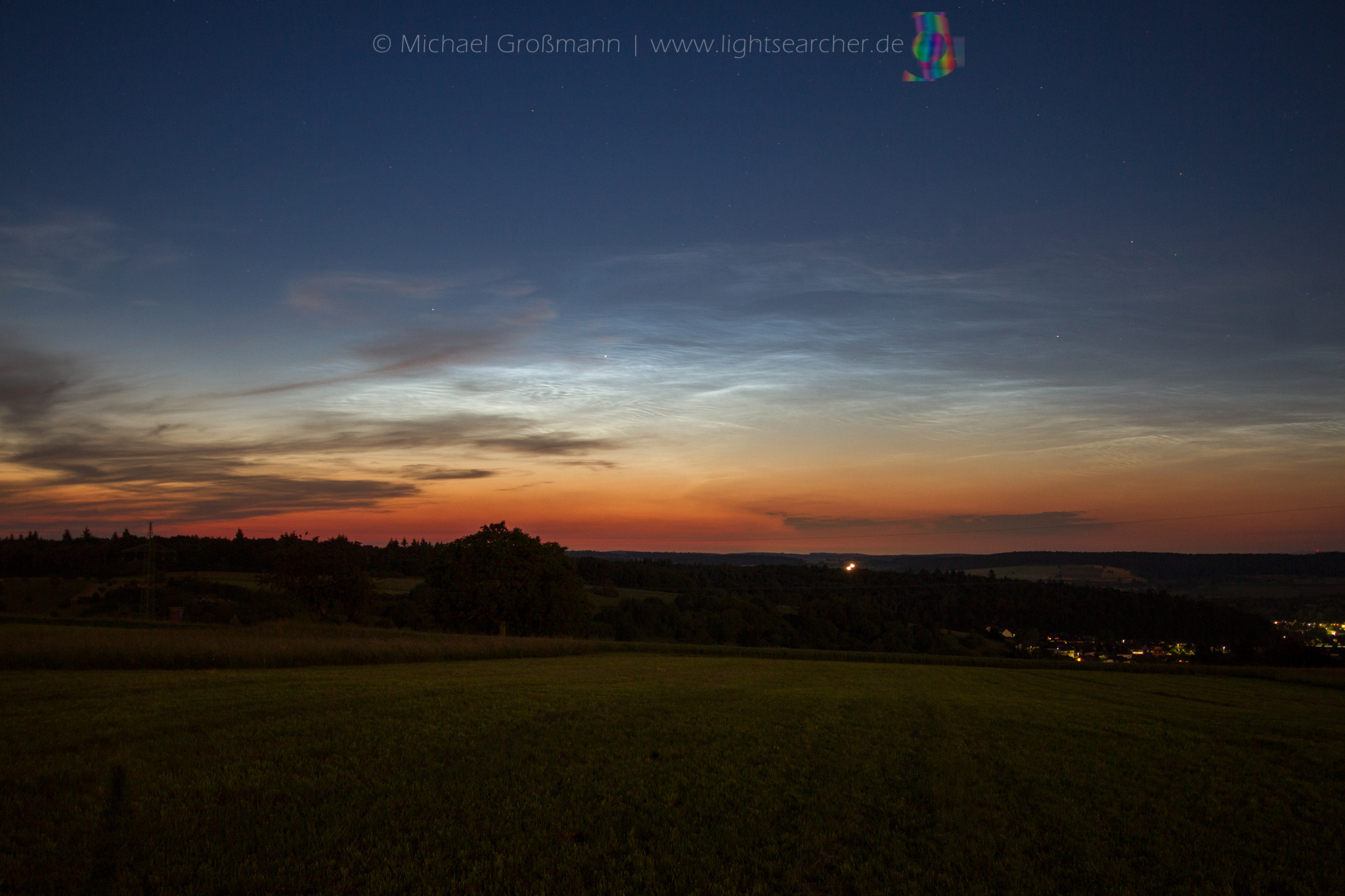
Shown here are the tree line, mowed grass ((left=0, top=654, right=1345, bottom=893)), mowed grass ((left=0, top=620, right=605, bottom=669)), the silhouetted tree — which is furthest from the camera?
the tree line

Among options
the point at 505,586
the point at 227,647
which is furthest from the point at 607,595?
the point at 227,647

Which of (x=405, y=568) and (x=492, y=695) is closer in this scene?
(x=492, y=695)

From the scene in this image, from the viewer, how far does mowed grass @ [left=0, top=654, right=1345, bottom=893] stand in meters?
6.59

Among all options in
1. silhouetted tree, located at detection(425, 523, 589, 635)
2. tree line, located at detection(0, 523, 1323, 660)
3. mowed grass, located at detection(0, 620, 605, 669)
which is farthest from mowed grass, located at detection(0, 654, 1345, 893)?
tree line, located at detection(0, 523, 1323, 660)

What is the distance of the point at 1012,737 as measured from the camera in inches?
555

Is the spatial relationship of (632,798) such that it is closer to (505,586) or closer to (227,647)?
(227,647)

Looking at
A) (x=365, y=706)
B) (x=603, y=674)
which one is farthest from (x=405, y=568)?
(x=365, y=706)

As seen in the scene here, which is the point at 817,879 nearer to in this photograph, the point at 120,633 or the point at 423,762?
the point at 423,762

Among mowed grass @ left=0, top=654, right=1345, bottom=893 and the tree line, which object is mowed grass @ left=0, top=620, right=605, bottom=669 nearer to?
mowed grass @ left=0, top=654, right=1345, bottom=893

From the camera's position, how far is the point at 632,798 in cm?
895

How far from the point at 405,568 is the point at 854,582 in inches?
3365

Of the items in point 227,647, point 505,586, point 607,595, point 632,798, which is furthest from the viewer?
point 607,595

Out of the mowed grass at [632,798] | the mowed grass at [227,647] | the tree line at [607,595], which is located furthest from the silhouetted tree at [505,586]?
the mowed grass at [632,798]

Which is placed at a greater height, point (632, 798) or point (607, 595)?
point (632, 798)
